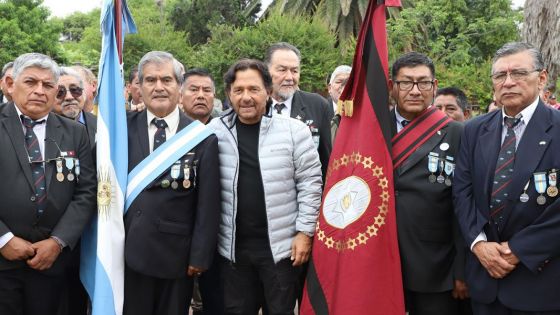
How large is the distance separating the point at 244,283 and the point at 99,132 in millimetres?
1430

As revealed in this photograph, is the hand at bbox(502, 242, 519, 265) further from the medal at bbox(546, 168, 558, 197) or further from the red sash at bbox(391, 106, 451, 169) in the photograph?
the red sash at bbox(391, 106, 451, 169)

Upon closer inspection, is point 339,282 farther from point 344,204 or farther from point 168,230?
point 168,230

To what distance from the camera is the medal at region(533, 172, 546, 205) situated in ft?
10.5

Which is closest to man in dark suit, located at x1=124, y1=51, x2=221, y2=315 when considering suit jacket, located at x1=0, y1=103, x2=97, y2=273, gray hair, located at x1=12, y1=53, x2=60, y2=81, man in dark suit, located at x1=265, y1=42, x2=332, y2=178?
suit jacket, located at x1=0, y1=103, x2=97, y2=273

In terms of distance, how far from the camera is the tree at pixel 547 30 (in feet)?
26.8

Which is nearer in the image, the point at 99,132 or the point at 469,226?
the point at 469,226

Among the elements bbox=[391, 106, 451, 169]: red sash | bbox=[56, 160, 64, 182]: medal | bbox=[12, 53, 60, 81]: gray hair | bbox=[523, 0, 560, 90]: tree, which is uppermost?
bbox=[523, 0, 560, 90]: tree

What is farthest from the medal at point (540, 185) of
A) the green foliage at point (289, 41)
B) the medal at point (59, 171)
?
the green foliage at point (289, 41)

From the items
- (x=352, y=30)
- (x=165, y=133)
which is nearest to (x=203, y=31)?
(x=352, y=30)

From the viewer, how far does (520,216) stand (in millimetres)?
3277

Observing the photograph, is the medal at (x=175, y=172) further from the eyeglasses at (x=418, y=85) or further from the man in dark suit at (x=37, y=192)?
the eyeglasses at (x=418, y=85)

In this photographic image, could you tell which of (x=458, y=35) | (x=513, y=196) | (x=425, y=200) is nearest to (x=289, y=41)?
(x=458, y=35)

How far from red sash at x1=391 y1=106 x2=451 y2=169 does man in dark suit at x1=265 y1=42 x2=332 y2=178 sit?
33.8 inches

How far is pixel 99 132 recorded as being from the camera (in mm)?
3943
